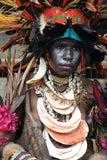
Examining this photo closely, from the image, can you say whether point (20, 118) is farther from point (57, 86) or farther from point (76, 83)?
point (76, 83)

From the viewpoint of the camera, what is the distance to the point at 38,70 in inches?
74.4

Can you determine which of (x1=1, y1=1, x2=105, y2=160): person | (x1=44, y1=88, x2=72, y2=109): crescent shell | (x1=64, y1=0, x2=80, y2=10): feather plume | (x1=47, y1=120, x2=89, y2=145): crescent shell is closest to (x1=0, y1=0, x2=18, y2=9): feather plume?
(x1=1, y1=1, x2=105, y2=160): person

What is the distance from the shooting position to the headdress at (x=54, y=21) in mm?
1750


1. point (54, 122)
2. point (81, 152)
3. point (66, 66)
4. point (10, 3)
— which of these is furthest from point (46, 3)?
point (81, 152)

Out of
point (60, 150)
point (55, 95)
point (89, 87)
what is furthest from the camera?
point (89, 87)

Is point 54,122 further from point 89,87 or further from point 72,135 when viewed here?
point 89,87

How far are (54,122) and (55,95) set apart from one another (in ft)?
0.59

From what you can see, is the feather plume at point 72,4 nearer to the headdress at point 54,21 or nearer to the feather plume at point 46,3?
the headdress at point 54,21

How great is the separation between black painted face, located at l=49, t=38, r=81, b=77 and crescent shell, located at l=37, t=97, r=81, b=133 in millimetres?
246

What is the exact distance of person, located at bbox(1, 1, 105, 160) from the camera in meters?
1.75

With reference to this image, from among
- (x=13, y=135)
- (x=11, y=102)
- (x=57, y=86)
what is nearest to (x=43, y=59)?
(x=57, y=86)

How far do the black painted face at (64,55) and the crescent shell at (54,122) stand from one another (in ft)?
0.81

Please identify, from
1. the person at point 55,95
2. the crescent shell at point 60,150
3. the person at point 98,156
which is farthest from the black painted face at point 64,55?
the person at point 98,156

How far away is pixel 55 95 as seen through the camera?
6.17 feet
